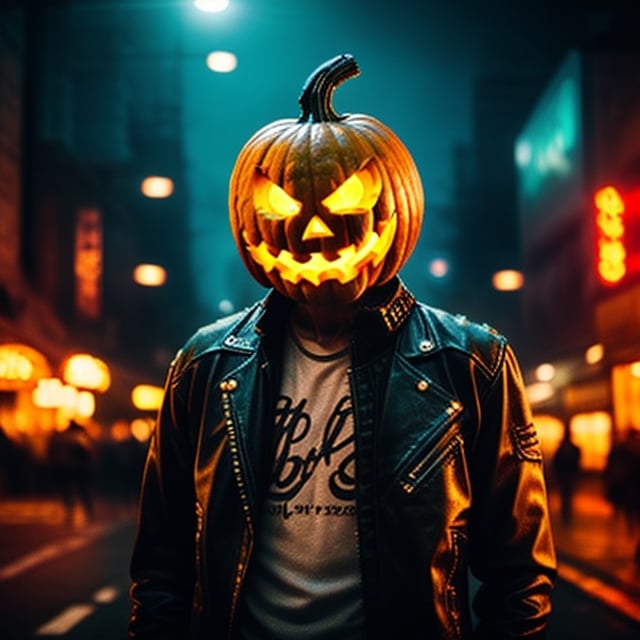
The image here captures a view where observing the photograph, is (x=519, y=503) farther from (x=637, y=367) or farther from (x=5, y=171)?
(x=5, y=171)

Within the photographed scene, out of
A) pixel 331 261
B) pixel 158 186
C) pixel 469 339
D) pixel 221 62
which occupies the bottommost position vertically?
pixel 469 339

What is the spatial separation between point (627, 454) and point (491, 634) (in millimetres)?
16246

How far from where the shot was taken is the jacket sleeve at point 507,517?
2.58 metres

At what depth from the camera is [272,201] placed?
2.63 metres

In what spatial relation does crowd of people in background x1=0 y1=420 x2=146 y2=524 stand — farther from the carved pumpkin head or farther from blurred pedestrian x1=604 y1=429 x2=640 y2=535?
the carved pumpkin head

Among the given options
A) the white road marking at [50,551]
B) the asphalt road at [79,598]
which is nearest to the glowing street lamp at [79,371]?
the white road marking at [50,551]

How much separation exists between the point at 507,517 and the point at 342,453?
360 millimetres

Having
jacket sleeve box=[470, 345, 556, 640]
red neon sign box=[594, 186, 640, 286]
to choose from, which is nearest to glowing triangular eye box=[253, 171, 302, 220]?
jacket sleeve box=[470, 345, 556, 640]

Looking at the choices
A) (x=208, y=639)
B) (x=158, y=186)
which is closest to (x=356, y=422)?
(x=208, y=639)

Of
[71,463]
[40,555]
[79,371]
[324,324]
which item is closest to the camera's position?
[324,324]

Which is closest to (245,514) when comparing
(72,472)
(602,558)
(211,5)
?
(211,5)

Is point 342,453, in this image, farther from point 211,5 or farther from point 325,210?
point 211,5

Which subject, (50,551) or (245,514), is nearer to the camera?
(245,514)

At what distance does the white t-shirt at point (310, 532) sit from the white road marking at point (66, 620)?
8078mm
